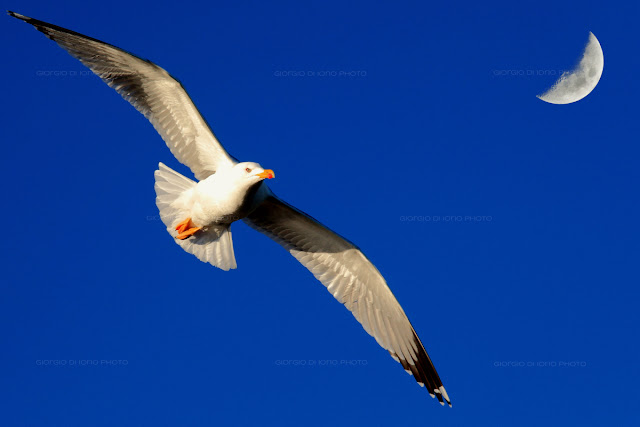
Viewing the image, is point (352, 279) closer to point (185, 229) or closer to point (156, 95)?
point (185, 229)

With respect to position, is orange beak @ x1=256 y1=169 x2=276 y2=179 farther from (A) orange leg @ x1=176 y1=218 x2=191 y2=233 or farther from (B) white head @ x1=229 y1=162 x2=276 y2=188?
(A) orange leg @ x1=176 y1=218 x2=191 y2=233

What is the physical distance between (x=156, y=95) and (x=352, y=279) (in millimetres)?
2606

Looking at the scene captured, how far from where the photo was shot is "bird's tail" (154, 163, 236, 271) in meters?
9.75

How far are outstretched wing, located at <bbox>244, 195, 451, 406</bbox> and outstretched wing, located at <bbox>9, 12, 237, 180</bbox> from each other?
30.8 inches

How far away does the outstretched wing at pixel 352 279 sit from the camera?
10.1m

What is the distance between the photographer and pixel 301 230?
10094 millimetres

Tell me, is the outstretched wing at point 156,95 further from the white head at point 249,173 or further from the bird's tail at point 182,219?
the white head at point 249,173

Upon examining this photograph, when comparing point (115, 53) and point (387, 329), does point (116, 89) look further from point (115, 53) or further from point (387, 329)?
point (387, 329)

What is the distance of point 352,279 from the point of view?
10195mm

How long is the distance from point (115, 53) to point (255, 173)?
1.73 m

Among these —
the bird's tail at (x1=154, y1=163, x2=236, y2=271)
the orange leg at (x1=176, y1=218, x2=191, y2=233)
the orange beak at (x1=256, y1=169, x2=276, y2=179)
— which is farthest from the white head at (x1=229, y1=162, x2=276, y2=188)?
the orange leg at (x1=176, y1=218, x2=191, y2=233)

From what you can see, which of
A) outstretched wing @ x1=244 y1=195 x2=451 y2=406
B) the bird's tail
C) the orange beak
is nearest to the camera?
the orange beak

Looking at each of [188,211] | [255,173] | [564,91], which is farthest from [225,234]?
[564,91]

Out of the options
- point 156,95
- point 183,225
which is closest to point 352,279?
point 183,225
